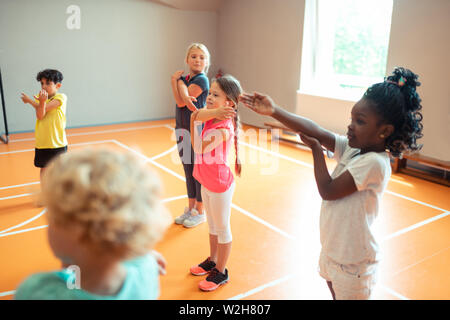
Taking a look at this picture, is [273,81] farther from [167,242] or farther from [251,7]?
[167,242]

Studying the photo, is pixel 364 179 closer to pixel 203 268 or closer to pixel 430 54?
pixel 203 268

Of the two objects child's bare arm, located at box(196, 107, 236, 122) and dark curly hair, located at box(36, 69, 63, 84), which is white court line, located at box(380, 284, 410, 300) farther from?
dark curly hair, located at box(36, 69, 63, 84)

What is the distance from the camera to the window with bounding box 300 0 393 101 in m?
5.50

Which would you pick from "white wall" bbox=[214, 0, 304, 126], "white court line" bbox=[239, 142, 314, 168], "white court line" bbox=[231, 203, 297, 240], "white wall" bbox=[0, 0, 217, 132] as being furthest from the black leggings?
"white wall" bbox=[0, 0, 217, 132]

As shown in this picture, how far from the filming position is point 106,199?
718 millimetres

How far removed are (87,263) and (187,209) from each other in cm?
263

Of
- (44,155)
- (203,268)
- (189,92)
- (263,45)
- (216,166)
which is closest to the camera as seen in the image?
(216,166)

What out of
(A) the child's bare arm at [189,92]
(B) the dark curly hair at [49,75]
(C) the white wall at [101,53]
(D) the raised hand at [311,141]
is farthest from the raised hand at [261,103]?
(C) the white wall at [101,53]

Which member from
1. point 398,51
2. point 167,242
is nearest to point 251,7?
point 398,51

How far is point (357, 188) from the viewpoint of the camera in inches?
57.1

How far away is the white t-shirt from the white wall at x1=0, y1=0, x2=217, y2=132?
6001 mm

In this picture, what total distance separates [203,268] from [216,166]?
757 mm

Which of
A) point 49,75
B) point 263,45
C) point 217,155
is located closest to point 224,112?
point 217,155

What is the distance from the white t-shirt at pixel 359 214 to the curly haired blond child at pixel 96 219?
877mm
